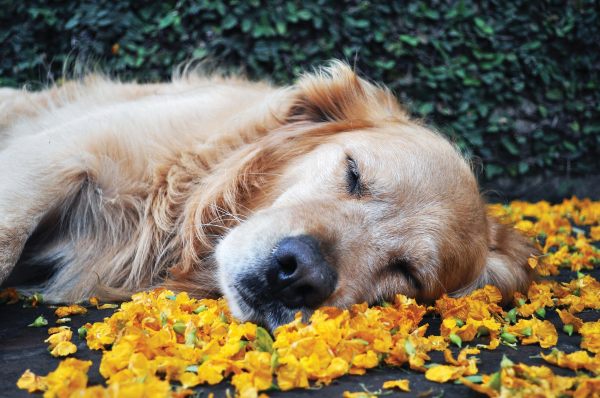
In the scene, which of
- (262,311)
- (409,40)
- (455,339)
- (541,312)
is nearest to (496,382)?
(455,339)

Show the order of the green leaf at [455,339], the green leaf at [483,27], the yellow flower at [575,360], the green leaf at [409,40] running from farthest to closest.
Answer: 1. the green leaf at [483,27]
2. the green leaf at [409,40]
3. the green leaf at [455,339]
4. the yellow flower at [575,360]

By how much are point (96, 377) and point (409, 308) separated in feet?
3.85

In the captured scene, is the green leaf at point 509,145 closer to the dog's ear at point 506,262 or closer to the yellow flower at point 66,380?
the dog's ear at point 506,262

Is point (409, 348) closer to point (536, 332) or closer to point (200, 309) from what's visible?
point (536, 332)

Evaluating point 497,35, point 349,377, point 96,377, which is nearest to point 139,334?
point 96,377

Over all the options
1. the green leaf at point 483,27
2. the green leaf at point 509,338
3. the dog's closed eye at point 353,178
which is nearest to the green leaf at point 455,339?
the green leaf at point 509,338

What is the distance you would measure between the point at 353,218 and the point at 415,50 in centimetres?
396

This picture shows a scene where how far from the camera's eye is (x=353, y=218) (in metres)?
2.56

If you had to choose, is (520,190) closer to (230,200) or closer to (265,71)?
(265,71)

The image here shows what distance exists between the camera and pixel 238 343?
2020 millimetres

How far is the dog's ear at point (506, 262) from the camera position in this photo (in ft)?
10.1

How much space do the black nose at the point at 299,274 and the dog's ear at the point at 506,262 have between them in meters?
1.05

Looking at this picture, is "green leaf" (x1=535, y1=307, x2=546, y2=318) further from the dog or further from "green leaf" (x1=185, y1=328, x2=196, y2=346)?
"green leaf" (x1=185, y1=328, x2=196, y2=346)

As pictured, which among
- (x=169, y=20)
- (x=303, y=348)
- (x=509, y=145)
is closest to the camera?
(x=303, y=348)
